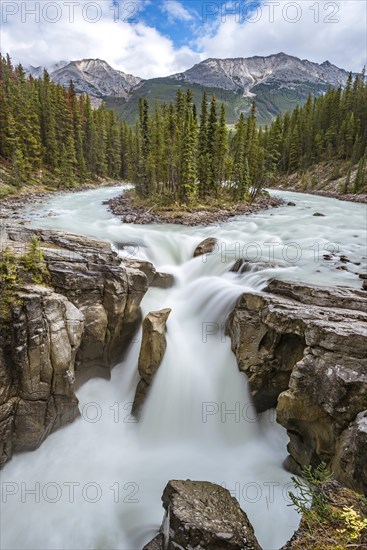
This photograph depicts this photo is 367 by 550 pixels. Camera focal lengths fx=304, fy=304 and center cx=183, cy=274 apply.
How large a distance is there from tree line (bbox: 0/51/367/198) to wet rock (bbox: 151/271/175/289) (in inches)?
894

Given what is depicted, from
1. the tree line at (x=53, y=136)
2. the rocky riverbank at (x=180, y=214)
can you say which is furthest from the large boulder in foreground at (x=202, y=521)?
the tree line at (x=53, y=136)

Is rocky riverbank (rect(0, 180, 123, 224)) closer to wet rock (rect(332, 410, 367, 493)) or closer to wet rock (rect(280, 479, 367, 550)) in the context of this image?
wet rock (rect(332, 410, 367, 493))

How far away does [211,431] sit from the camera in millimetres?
8594

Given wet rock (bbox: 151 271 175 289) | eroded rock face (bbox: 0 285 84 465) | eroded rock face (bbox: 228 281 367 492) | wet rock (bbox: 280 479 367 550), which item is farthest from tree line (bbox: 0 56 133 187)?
wet rock (bbox: 280 479 367 550)

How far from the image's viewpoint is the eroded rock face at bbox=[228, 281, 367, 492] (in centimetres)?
581

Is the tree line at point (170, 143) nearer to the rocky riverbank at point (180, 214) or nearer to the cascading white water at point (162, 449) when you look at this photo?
the rocky riverbank at point (180, 214)

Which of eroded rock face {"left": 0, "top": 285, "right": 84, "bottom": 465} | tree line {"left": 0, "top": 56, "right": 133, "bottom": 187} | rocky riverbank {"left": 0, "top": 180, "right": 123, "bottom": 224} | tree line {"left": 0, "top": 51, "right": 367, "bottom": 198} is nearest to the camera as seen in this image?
eroded rock face {"left": 0, "top": 285, "right": 84, "bottom": 465}

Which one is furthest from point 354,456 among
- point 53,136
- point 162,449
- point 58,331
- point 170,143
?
point 53,136

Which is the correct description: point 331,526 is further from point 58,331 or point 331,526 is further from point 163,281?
point 163,281

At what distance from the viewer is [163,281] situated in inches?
519

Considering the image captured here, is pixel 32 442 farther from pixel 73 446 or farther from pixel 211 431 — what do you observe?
pixel 211 431

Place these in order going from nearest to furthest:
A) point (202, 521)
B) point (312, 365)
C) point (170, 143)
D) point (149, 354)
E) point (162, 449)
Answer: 1. point (202, 521)
2. point (312, 365)
3. point (162, 449)
4. point (149, 354)
5. point (170, 143)

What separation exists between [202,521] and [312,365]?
3.61 meters

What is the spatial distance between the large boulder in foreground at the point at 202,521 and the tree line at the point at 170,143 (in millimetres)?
31465
